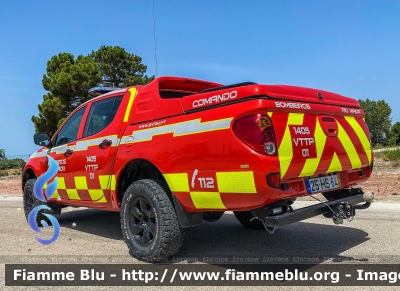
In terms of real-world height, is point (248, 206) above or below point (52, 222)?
above

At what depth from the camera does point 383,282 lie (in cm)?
320

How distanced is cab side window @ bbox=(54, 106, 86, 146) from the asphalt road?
139cm

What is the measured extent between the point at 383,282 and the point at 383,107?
8166cm

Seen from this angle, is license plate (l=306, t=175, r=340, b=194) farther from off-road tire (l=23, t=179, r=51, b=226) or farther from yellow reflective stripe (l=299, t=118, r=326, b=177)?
off-road tire (l=23, t=179, r=51, b=226)

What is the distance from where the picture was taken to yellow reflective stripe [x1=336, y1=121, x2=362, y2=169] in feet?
12.3

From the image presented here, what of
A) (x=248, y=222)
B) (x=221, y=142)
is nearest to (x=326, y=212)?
(x=221, y=142)

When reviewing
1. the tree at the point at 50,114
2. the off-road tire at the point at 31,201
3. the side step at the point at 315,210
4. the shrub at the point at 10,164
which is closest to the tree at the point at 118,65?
the tree at the point at 50,114

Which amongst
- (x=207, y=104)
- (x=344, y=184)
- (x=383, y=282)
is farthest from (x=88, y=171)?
(x=383, y=282)

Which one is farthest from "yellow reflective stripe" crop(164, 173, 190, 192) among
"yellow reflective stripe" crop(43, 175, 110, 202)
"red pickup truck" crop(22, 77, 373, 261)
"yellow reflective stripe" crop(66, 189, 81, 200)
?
"yellow reflective stripe" crop(66, 189, 81, 200)

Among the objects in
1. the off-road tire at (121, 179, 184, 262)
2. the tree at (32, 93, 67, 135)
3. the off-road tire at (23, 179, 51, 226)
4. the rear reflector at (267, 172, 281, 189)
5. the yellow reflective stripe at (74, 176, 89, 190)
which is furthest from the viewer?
the tree at (32, 93, 67, 135)

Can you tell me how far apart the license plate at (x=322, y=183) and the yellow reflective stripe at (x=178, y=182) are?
111 centimetres

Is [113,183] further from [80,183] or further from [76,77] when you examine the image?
[76,77]

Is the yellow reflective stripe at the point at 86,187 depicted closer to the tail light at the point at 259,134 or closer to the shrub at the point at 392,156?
the tail light at the point at 259,134

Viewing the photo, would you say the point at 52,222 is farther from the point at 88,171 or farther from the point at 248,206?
the point at 248,206
